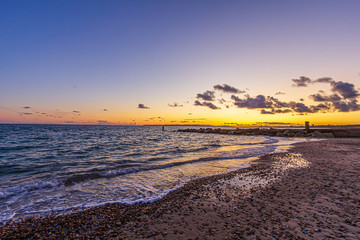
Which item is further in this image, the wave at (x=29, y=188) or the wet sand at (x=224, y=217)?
the wave at (x=29, y=188)

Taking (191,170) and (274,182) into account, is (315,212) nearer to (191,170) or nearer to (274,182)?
(274,182)

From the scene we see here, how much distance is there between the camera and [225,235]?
15.6 feet

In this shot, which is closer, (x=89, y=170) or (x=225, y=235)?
(x=225, y=235)

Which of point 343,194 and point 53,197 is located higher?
point 343,194

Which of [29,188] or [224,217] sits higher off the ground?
[224,217]

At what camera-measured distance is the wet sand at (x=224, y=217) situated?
4.86m

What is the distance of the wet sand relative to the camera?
4.86 m

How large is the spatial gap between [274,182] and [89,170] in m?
12.7

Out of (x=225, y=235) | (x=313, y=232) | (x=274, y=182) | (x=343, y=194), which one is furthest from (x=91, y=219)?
(x=343, y=194)

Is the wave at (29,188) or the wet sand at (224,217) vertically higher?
the wet sand at (224,217)

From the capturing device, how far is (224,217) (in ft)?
19.0

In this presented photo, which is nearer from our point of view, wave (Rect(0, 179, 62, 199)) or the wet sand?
the wet sand

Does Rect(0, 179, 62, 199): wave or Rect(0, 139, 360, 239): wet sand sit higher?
Rect(0, 139, 360, 239): wet sand

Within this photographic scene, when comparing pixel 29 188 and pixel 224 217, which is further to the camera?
pixel 29 188
